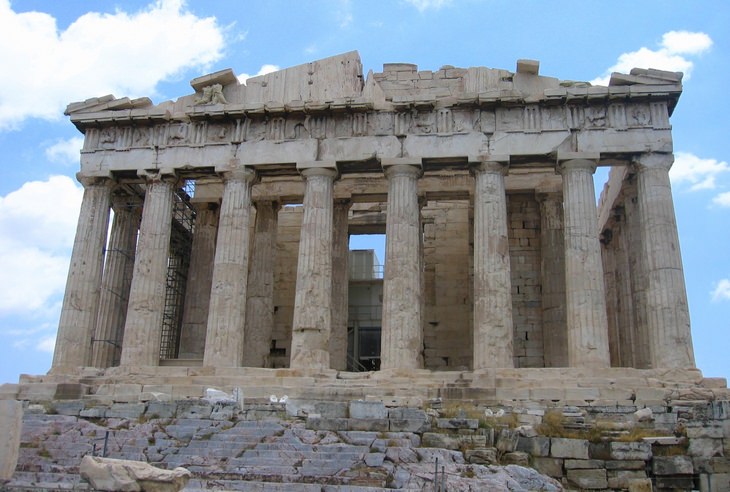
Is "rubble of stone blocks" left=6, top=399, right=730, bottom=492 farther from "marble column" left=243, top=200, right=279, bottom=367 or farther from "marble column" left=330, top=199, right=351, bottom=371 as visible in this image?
"marble column" left=243, top=200, right=279, bottom=367

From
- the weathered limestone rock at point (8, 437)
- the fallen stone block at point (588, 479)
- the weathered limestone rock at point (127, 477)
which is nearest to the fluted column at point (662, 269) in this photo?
the fallen stone block at point (588, 479)

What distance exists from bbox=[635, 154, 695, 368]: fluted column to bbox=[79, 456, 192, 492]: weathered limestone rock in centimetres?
1464

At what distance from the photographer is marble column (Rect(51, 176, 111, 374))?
2338 cm

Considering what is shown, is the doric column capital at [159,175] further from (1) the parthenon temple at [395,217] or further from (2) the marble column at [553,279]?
(2) the marble column at [553,279]

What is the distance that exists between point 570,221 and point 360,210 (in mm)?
9554

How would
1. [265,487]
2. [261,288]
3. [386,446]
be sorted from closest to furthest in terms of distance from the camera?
[265,487], [386,446], [261,288]

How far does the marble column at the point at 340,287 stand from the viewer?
2556 centimetres

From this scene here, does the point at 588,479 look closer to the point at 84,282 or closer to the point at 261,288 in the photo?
the point at 261,288

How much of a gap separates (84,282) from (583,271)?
14471 millimetres

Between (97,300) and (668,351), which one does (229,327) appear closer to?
(97,300)

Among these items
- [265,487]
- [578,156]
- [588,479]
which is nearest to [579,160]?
[578,156]

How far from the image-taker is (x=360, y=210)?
1185 inches

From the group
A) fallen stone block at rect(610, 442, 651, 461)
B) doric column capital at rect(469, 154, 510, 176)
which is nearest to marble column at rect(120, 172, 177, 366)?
doric column capital at rect(469, 154, 510, 176)

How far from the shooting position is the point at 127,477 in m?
10.5
